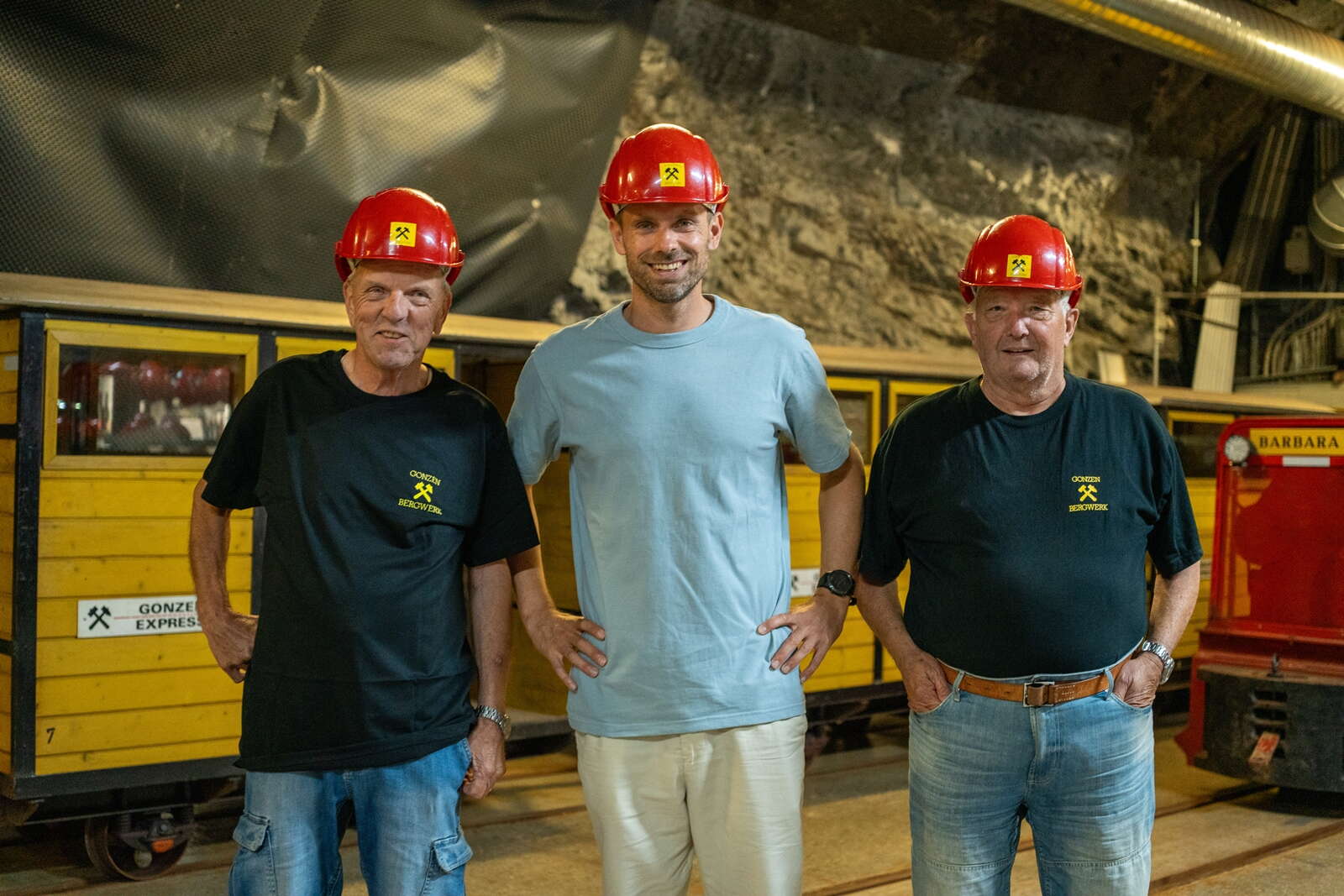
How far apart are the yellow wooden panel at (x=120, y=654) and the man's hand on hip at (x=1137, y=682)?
4.04 m

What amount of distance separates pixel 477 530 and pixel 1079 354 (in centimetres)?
1352

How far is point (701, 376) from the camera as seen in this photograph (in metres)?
3.15

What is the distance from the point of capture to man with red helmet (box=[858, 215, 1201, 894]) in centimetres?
Result: 321

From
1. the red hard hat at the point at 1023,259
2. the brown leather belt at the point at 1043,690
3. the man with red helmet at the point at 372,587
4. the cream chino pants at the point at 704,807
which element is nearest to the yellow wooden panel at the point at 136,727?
the man with red helmet at the point at 372,587

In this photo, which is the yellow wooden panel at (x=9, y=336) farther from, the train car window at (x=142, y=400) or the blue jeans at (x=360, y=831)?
the blue jeans at (x=360, y=831)

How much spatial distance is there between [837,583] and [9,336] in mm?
4323

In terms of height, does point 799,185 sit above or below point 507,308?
above

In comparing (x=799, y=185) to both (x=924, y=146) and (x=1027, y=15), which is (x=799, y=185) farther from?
(x=1027, y=15)

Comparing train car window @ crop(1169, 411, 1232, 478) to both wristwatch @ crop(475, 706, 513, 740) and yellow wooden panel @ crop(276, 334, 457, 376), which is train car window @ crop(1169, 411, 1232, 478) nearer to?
yellow wooden panel @ crop(276, 334, 457, 376)

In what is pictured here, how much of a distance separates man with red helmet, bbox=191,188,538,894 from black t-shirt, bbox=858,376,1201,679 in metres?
1.06

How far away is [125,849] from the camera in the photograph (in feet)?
21.0

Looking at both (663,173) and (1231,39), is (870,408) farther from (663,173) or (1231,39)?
(663,173)

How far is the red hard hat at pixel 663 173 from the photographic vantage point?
3.11 m

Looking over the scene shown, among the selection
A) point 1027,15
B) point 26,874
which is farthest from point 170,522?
point 1027,15
